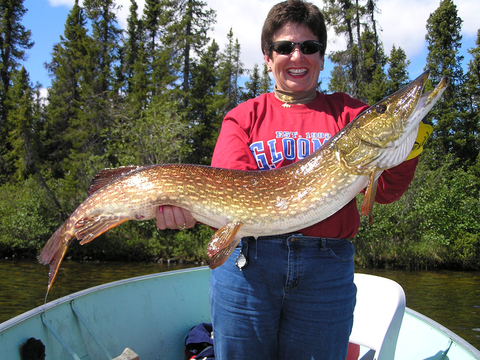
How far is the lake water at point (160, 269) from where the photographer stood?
33.3 feet

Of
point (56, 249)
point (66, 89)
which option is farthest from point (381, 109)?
point (66, 89)

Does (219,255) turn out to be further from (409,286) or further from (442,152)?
(442,152)

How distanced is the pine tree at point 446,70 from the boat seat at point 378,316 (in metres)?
27.0

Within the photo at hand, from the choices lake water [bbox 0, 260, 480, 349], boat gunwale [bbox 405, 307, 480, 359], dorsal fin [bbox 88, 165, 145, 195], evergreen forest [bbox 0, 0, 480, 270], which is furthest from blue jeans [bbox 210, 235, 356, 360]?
evergreen forest [bbox 0, 0, 480, 270]

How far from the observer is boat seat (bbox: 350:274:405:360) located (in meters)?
3.14

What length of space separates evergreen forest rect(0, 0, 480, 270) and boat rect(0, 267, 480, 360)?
45.5ft

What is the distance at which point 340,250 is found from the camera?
5.89 feet

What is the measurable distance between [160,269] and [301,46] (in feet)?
50.6

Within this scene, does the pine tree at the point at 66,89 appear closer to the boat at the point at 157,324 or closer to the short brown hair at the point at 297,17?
the boat at the point at 157,324

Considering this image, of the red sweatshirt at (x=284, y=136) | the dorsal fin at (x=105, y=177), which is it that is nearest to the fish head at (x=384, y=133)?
the red sweatshirt at (x=284, y=136)

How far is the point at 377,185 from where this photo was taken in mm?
2004

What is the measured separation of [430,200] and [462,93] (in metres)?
14.6

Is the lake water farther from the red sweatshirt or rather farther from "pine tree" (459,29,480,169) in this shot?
"pine tree" (459,29,480,169)

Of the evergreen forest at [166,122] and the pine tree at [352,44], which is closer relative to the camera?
the evergreen forest at [166,122]
